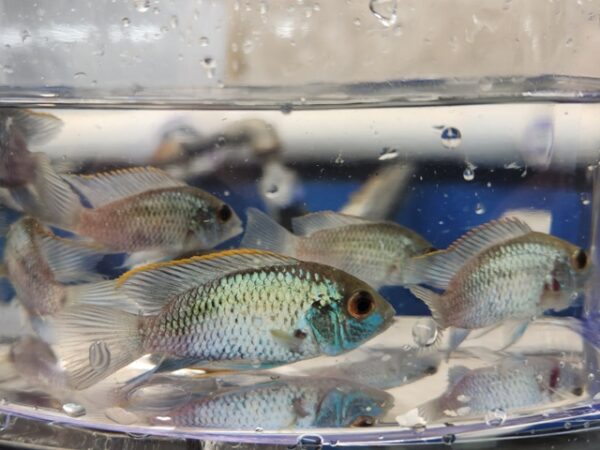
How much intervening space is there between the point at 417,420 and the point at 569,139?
2.02 feet

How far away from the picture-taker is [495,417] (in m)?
0.82

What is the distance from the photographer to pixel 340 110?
1.17 metres

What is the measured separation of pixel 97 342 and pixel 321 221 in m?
0.43

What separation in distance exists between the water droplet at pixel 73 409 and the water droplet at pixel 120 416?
0.11 ft

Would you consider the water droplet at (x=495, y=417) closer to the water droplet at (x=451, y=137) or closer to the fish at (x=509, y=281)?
the fish at (x=509, y=281)

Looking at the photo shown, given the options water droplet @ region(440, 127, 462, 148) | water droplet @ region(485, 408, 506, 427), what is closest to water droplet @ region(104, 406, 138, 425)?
water droplet @ region(485, 408, 506, 427)

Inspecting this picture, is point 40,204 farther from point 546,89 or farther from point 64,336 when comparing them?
point 546,89

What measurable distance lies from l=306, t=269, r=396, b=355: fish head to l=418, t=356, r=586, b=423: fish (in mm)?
141

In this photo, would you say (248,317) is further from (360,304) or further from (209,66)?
(209,66)

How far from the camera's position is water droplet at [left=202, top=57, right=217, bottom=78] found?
43.4 inches

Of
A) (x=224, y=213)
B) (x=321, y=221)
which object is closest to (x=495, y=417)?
(x=321, y=221)

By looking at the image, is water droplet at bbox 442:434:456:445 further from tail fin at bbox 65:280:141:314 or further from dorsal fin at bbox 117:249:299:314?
tail fin at bbox 65:280:141:314

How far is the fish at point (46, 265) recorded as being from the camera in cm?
104

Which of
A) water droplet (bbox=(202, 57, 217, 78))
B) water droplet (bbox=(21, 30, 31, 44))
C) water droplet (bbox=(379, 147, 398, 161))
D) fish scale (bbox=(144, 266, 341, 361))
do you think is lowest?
fish scale (bbox=(144, 266, 341, 361))
